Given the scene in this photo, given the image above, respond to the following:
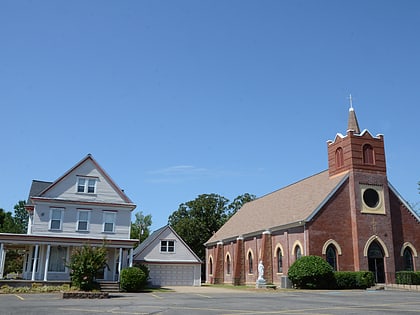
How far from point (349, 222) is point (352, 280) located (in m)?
5.37

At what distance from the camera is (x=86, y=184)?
122 ft

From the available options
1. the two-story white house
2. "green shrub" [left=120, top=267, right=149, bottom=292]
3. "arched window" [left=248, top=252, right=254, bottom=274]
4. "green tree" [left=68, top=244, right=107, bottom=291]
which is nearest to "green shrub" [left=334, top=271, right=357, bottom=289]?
"arched window" [left=248, top=252, right=254, bottom=274]

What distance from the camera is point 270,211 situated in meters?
47.3

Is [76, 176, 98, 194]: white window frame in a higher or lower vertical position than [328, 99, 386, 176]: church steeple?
lower

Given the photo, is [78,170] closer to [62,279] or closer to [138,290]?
[62,279]

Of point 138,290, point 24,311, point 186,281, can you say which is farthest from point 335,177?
point 24,311

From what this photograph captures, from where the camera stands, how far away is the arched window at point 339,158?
4010cm

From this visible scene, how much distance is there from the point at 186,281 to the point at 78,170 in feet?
48.9

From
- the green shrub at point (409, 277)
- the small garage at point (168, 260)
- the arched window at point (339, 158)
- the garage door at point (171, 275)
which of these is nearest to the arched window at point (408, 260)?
the green shrub at point (409, 277)

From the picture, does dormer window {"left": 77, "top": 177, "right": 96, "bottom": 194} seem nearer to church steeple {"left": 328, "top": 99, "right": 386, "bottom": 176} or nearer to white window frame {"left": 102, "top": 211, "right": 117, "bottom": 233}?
white window frame {"left": 102, "top": 211, "right": 117, "bottom": 233}

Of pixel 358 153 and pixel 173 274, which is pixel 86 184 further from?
pixel 358 153

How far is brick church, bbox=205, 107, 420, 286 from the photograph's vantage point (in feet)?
120

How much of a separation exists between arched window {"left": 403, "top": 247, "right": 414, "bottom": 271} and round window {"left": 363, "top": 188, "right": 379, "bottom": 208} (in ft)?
17.1

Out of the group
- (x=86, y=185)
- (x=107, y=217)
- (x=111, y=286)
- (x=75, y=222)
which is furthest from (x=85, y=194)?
(x=111, y=286)
